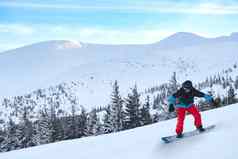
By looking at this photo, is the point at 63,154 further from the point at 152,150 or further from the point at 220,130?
the point at 220,130

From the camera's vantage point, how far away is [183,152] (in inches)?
385

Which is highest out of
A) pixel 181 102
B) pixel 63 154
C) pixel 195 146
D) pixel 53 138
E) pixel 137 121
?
pixel 181 102

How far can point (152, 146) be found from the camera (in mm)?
11391

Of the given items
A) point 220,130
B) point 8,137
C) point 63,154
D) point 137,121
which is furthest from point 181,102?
point 8,137

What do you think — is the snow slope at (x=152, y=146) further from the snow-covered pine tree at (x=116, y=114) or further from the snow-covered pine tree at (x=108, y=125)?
the snow-covered pine tree at (x=108, y=125)

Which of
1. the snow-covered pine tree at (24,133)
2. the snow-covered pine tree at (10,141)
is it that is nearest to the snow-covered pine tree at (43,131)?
the snow-covered pine tree at (24,133)

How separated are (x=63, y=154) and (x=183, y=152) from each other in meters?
5.33

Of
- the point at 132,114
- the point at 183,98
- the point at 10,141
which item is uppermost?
the point at 183,98

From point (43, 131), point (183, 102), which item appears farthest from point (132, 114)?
point (183, 102)

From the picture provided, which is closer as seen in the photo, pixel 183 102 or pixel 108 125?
pixel 183 102

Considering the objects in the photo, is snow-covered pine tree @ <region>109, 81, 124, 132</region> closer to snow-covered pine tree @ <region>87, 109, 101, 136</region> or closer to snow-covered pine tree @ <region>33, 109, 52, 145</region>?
snow-covered pine tree @ <region>87, 109, 101, 136</region>

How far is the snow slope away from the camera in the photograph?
936cm

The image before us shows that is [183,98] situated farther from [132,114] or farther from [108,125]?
[108,125]

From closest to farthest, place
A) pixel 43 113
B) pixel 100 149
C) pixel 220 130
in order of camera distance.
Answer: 1. pixel 220 130
2. pixel 100 149
3. pixel 43 113
